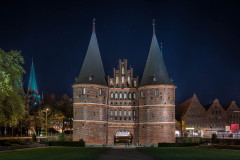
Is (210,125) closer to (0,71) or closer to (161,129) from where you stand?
(161,129)

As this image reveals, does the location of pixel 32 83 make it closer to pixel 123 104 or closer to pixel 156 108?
pixel 123 104

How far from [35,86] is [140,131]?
74.9 metres

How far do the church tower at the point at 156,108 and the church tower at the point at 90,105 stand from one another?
736cm

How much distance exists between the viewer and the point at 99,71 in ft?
218

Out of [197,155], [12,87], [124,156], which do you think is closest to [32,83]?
[12,87]

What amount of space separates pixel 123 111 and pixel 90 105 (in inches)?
333

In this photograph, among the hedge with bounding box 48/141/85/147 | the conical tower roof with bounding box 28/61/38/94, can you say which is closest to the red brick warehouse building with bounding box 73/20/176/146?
the hedge with bounding box 48/141/85/147

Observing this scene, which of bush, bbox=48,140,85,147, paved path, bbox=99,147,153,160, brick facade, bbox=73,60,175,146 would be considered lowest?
bush, bbox=48,140,85,147

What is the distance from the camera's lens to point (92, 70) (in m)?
65.6

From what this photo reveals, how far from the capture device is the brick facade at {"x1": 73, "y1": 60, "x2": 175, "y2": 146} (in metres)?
62.2

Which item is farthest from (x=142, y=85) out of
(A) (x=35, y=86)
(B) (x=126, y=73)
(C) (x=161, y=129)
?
(A) (x=35, y=86)

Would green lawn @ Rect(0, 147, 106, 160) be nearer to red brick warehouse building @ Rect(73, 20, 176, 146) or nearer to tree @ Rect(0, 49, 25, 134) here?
tree @ Rect(0, 49, 25, 134)

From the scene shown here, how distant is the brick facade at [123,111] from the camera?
62250 millimetres

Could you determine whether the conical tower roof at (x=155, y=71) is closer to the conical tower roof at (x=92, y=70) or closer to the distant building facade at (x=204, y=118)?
the conical tower roof at (x=92, y=70)
